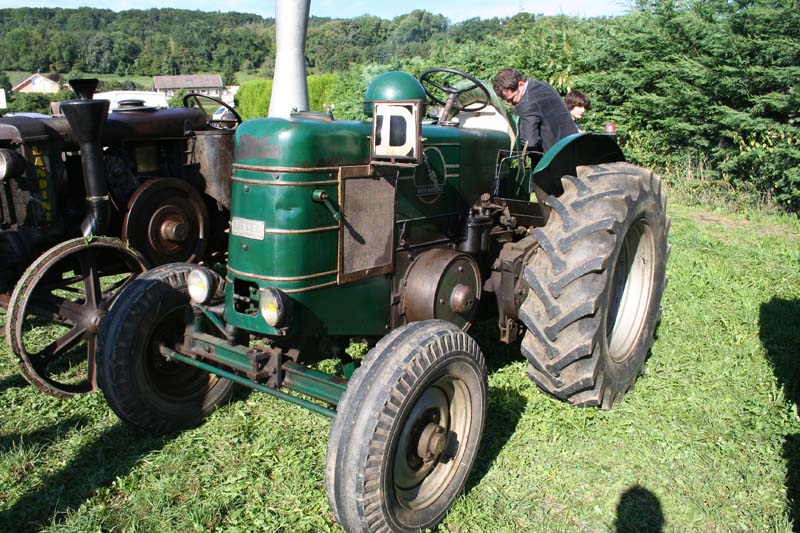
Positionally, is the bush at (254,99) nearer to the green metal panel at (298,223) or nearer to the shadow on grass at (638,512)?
the green metal panel at (298,223)

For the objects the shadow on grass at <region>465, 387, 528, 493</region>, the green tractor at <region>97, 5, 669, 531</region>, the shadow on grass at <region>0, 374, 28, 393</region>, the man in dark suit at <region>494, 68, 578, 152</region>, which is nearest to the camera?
the green tractor at <region>97, 5, 669, 531</region>

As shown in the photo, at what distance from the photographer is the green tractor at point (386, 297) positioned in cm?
241

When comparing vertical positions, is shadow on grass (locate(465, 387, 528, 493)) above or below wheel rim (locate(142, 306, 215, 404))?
below

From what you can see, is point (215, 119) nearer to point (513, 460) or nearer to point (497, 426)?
point (497, 426)

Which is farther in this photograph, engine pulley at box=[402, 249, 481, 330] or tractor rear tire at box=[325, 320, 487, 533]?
engine pulley at box=[402, 249, 481, 330]

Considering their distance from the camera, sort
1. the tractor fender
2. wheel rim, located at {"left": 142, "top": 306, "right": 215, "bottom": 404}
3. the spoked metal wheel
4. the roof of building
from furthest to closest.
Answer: the roof of building < the spoked metal wheel < the tractor fender < wheel rim, located at {"left": 142, "top": 306, "right": 215, "bottom": 404}

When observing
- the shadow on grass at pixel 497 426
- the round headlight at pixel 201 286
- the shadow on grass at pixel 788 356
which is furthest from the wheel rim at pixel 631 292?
the round headlight at pixel 201 286

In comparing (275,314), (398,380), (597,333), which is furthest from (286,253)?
(597,333)

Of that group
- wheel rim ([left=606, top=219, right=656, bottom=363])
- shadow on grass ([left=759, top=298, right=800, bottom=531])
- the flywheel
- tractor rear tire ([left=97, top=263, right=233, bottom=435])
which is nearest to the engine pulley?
wheel rim ([left=606, top=219, right=656, bottom=363])

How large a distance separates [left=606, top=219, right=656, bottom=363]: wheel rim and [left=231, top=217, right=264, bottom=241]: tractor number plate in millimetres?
2242

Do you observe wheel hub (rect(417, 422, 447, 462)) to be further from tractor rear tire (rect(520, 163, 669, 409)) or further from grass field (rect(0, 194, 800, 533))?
tractor rear tire (rect(520, 163, 669, 409))

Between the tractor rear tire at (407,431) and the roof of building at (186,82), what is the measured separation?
192 ft

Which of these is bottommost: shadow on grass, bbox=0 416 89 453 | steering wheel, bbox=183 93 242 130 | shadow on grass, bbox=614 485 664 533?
shadow on grass, bbox=0 416 89 453

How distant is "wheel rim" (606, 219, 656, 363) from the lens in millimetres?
3715
